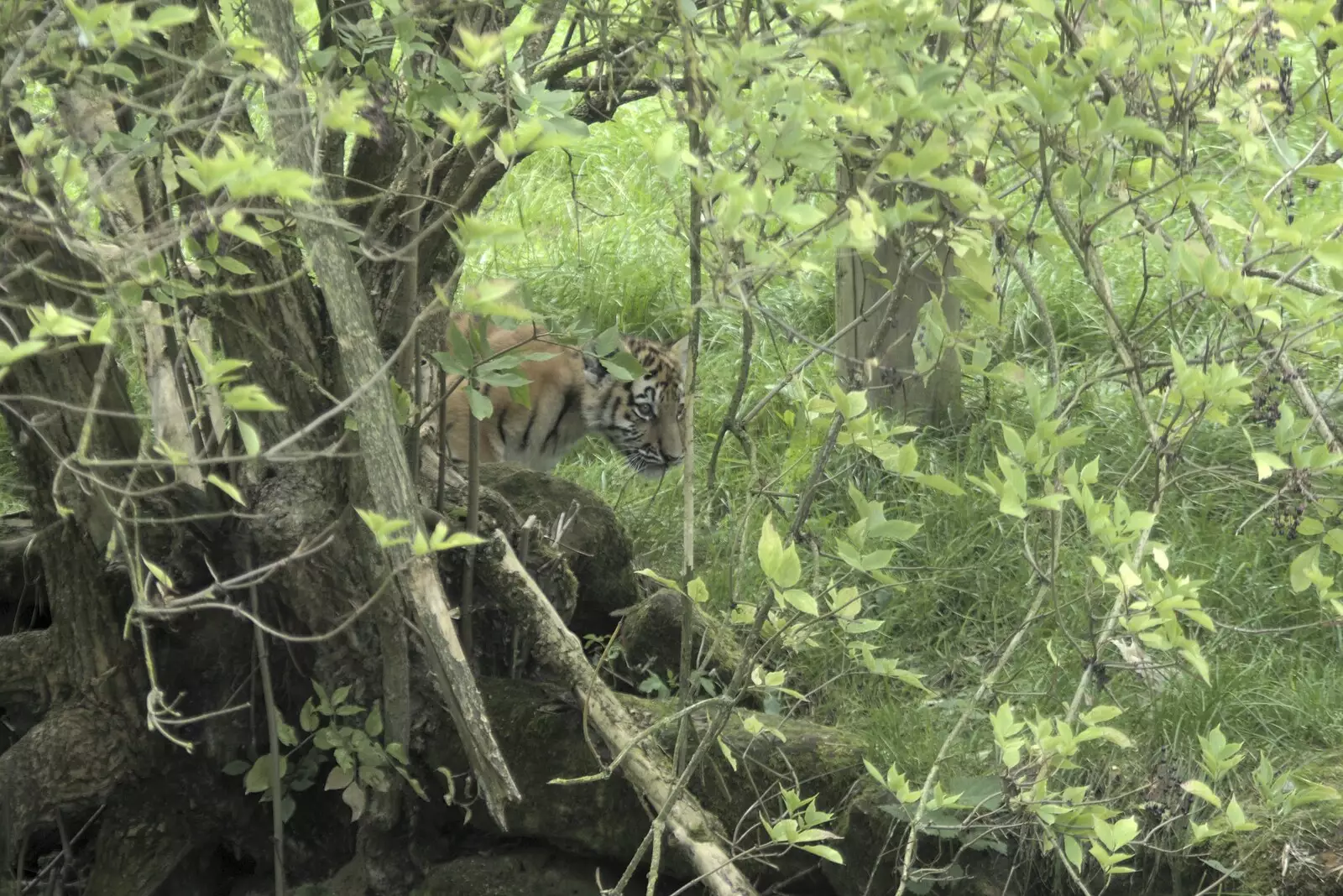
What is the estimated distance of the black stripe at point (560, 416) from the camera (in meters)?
5.34

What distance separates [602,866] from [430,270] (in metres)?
1.58

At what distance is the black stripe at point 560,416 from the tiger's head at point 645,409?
5cm

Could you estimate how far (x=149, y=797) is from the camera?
350 cm

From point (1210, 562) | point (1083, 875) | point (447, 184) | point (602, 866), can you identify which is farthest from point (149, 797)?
point (1210, 562)

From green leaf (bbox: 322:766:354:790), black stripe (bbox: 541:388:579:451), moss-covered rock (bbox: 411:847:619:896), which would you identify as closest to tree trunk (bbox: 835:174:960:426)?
black stripe (bbox: 541:388:579:451)

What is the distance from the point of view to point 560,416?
5.38 meters

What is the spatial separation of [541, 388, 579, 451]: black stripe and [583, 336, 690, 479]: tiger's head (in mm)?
53

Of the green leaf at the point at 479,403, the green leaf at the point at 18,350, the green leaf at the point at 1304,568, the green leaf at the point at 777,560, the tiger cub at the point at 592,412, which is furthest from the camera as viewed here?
the tiger cub at the point at 592,412

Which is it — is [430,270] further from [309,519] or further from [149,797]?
[149,797]

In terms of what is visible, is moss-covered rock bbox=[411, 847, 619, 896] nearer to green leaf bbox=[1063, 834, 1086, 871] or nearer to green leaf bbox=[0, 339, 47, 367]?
green leaf bbox=[1063, 834, 1086, 871]

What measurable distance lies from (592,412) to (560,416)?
134 mm

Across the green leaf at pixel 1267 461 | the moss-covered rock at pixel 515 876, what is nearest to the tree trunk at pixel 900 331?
the moss-covered rock at pixel 515 876

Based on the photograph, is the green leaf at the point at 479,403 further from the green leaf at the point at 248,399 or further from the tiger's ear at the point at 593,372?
the tiger's ear at the point at 593,372

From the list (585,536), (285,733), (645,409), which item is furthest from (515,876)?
(645,409)
